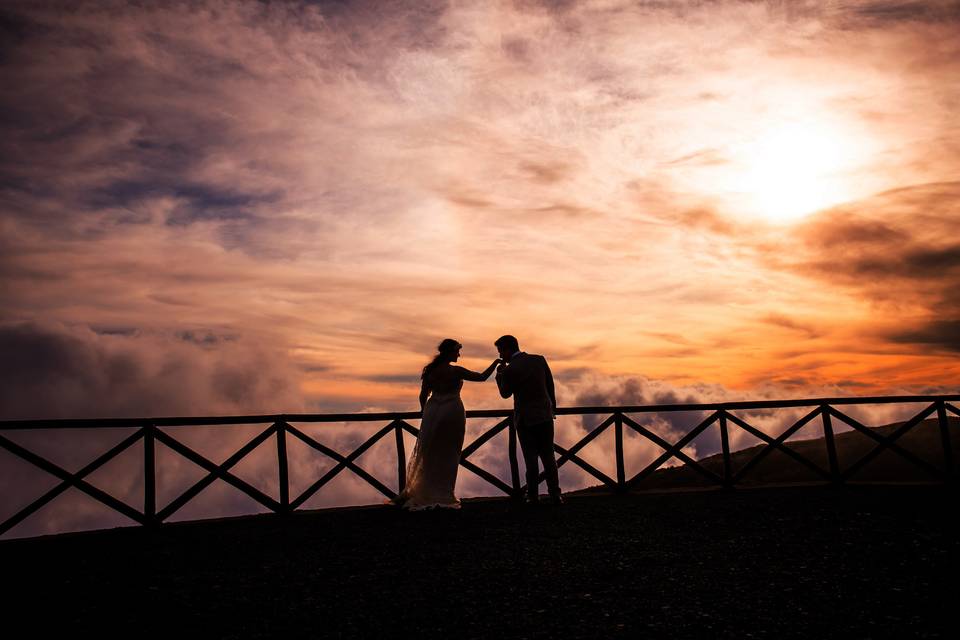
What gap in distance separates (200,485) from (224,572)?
407cm

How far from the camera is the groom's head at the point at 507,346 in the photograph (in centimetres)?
1130

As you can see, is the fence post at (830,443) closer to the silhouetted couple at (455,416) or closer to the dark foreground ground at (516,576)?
the dark foreground ground at (516,576)

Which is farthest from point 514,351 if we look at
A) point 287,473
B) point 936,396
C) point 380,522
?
point 936,396

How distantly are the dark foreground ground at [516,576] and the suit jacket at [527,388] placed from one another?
1.46 m

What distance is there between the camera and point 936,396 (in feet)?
44.6

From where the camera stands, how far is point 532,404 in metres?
11.1

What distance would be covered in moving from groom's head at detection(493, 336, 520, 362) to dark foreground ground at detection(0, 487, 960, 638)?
2348mm

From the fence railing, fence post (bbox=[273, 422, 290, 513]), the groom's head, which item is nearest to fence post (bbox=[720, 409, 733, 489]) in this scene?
the fence railing

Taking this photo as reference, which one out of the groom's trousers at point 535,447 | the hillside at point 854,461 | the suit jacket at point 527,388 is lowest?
the hillside at point 854,461

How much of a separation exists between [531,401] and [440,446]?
59.0 inches

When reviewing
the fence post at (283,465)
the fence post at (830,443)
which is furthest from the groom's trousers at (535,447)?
the fence post at (830,443)

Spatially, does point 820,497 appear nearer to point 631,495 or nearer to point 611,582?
point 631,495

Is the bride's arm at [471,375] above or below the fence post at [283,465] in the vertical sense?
above

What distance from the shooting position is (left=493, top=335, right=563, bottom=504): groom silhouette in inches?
436
